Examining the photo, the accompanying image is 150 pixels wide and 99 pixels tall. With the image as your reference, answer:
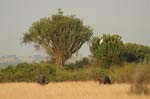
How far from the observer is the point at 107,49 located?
4506cm

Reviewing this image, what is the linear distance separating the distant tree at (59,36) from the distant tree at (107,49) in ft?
8.01

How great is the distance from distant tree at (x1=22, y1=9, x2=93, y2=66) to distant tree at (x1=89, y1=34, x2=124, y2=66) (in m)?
2.44

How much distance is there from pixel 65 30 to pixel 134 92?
3050cm

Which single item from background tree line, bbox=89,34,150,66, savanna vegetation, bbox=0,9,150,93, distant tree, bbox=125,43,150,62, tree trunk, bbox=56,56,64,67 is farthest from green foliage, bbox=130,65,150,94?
distant tree, bbox=125,43,150,62

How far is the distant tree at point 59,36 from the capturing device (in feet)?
156

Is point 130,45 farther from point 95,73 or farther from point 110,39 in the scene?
point 95,73

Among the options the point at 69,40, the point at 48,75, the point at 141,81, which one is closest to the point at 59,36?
the point at 69,40

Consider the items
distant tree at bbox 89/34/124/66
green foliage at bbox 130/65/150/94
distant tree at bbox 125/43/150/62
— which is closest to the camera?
green foliage at bbox 130/65/150/94

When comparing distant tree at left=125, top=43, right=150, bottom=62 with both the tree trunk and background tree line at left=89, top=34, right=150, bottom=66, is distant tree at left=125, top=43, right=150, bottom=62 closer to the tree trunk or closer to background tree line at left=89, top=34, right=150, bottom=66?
background tree line at left=89, top=34, right=150, bottom=66

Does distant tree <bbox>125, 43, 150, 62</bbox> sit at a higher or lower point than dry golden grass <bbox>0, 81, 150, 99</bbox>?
higher

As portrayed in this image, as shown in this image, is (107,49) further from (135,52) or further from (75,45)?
(135,52)

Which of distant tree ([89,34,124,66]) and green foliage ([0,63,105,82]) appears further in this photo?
distant tree ([89,34,124,66])

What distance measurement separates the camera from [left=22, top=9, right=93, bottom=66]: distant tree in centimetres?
4744

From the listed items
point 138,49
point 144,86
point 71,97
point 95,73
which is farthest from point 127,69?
point 138,49
